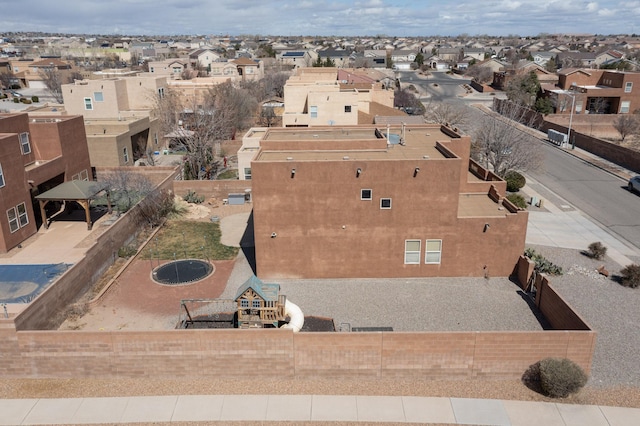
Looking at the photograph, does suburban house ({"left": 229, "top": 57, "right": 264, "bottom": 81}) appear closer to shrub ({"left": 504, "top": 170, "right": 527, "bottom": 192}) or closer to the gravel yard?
shrub ({"left": 504, "top": 170, "right": 527, "bottom": 192})

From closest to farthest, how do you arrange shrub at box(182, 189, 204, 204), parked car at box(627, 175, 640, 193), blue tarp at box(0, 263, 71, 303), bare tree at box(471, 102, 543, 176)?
blue tarp at box(0, 263, 71, 303), shrub at box(182, 189, 204, 204), parked car at box(627, 175, 640, 193), bare tree at box(471, 102, 543, 176)

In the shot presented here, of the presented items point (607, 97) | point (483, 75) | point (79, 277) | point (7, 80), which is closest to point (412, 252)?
point (79, 277)

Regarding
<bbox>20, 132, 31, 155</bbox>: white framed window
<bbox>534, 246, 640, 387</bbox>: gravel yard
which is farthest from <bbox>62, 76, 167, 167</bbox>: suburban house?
<bbox>534, 246, 640, 387</bbox>: gravel yard

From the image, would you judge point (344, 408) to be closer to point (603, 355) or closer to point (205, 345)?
point (205, 345)

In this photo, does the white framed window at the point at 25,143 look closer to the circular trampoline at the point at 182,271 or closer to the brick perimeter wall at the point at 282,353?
the circular trampoline at the point at 182,271

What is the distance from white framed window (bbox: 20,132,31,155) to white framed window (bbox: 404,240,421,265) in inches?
947

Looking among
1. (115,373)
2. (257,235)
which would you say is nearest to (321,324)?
(257,235)

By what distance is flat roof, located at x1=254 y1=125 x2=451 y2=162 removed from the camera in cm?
2511

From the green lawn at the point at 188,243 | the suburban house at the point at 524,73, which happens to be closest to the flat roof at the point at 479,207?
the green lawn at the point at 188,243

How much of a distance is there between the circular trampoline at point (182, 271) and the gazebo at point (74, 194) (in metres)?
7.30

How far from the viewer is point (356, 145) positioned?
27125 millimetres

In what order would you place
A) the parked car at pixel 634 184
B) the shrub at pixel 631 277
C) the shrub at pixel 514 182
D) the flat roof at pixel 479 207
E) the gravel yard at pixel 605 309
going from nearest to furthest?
the gravel yard at pixel 605 309, the shrub at pixel 631 277, the flat roof at pixel 479 207, the parked car at pixel 634 184, the shrub at pixel 514 182

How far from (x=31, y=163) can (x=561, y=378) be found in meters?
31.2

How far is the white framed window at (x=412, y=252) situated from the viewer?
23.6 metres
